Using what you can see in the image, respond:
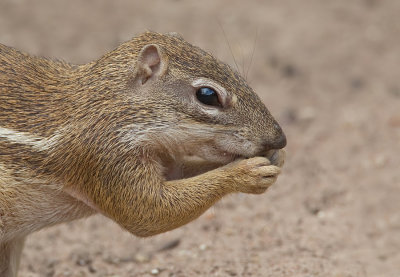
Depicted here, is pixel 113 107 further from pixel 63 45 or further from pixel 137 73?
pixel 63 45

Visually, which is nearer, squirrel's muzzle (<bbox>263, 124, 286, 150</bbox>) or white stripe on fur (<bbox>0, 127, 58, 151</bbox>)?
squirrel's muzzle (<bbox>263, 124, 286, 150</bbox>)

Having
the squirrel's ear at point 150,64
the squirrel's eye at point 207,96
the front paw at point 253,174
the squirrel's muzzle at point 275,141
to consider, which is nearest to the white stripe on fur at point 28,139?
the squirrel's ear at point 150,64

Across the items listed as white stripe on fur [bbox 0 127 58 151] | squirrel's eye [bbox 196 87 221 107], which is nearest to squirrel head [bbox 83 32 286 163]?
squirrel's eye [bbox 196 87 221 107]

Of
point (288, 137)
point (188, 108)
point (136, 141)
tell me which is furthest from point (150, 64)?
point (288, 137)

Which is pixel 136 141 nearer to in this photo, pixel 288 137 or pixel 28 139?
pixel 28 139

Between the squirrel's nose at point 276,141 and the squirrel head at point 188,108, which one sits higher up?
the squirrel head at point 188,108

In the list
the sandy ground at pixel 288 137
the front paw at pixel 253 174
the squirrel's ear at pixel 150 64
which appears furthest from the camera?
the sandy ground at pixel 288 137

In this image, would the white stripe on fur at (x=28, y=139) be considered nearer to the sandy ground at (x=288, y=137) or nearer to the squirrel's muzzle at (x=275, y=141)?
the squirrel's muzzle at (x=275, y=141)

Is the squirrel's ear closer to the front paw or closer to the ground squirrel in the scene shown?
the ground squirrel
